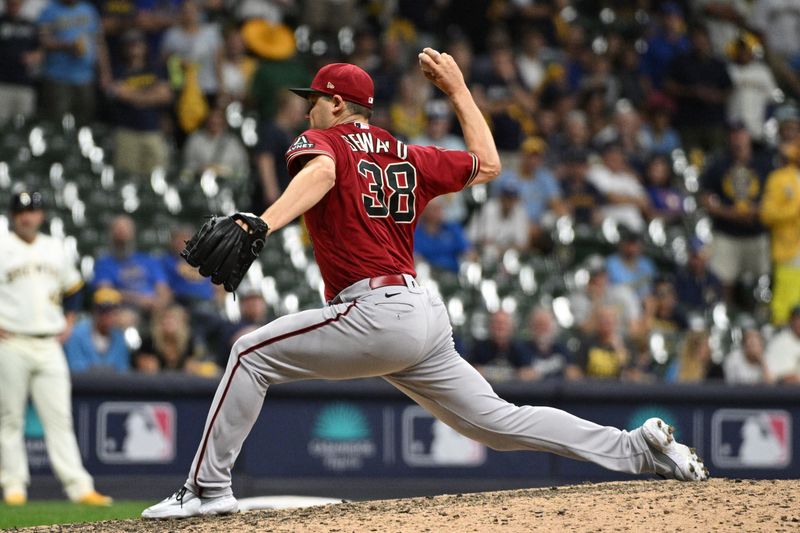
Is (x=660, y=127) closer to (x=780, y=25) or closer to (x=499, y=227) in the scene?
(x=780, y=25)

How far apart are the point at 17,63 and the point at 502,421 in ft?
27.1

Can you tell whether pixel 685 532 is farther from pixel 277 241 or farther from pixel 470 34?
pixel 470 34

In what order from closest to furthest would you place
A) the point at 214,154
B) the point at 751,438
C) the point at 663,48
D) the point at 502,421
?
the point at 502,421
the point at 751,438
the point at 214,154
the point at 663,48

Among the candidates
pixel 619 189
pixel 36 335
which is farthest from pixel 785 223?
pixel 36 335

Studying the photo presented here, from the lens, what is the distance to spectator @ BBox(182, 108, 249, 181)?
12.9m

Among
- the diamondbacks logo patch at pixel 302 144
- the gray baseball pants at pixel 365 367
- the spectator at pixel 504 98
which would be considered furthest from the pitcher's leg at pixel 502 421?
the spectator at pixel 504 98

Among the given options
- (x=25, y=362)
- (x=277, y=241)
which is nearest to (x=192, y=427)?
(x=25, y=362)

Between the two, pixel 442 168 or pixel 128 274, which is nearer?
pixel 442 168

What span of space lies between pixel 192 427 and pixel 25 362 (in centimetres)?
153

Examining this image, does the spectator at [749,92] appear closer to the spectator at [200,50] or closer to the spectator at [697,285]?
the spectator at [697,285]

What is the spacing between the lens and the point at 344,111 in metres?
5.67

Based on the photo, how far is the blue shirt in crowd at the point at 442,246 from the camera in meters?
12.6

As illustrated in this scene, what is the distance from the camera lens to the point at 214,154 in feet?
42.8

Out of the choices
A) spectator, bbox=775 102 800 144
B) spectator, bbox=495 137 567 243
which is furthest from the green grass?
spectator, bbox=775 102 800 144
